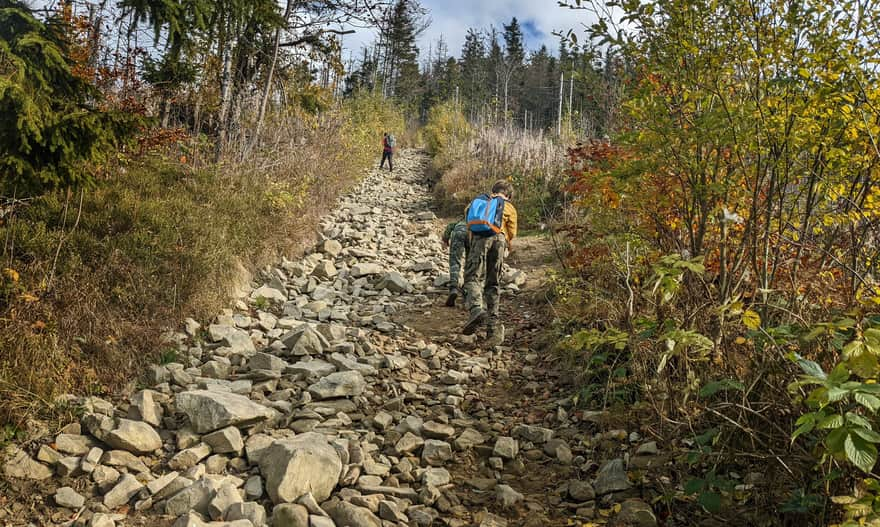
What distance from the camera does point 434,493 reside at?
10.5 feet

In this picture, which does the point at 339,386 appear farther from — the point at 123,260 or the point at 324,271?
the point at 324,271

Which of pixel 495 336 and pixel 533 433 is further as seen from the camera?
pixel 495 336

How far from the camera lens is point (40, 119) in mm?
3768

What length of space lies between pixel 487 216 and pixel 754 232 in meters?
3.37

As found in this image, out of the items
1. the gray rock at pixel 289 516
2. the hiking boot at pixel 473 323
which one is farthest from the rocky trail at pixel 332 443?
the hiking boot at pixel 473 323

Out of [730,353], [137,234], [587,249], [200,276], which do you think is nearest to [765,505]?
[730,353]

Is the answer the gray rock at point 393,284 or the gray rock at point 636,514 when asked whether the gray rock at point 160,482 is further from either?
the gray rock at point 393,284

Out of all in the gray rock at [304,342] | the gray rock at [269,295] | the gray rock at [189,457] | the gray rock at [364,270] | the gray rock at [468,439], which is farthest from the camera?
the gray rock at [364,270]

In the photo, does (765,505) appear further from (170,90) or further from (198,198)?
(170,90)

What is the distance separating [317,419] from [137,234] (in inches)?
108

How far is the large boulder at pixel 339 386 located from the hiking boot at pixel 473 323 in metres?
1.88

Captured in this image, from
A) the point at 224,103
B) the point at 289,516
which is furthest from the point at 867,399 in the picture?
the point at 224,103

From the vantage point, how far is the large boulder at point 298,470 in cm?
Answer: 301

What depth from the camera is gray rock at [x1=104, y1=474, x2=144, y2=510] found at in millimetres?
2953
